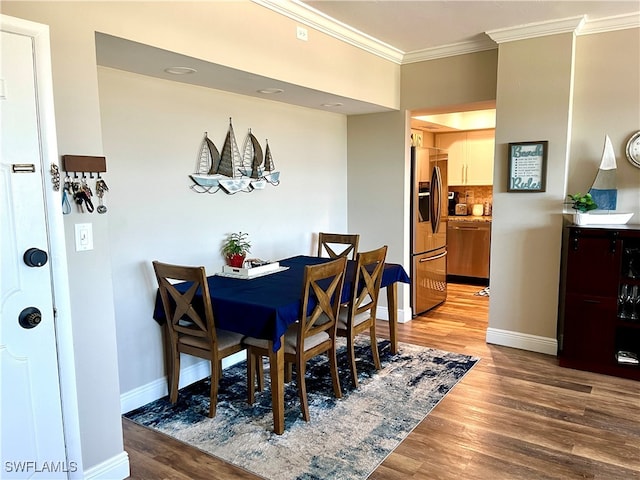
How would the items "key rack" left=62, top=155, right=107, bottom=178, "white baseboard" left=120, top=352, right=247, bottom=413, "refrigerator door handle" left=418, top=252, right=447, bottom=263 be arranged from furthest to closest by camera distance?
"refrigerator door handle" left=418, top=252, right=447, bottom=263 < "white baseboard" left=120, top=352, right=247, bottom=413 < "key rack" left=62, top=155, right=107, bottom=178

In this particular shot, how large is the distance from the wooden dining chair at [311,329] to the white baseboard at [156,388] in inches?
24.0

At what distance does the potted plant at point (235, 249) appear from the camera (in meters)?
3.51

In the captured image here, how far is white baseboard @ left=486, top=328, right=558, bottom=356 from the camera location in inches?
154

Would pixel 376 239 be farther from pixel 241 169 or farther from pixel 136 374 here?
pixel 136 374

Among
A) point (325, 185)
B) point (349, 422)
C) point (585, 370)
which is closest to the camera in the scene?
point (349, 422)

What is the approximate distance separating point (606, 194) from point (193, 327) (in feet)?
10.9

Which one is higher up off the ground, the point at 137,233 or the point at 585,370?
the point at 137,233

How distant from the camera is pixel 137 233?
3025 millimetres

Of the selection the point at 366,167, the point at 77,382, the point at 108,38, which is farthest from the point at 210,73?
the point at 366,167

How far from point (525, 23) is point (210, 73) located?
249cm

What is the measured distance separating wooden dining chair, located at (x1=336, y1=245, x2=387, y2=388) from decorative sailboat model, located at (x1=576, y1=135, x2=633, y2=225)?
165 cm

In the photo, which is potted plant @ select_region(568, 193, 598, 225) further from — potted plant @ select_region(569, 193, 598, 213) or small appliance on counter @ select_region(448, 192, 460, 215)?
small appliance on counter @ select_region(448, 192, 460, 215)

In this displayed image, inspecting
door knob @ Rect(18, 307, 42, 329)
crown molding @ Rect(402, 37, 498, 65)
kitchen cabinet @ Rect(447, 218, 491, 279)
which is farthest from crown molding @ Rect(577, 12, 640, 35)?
door knob @ Rect(18, 307, 42, 329)

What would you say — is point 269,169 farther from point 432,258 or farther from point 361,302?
point 432,258
